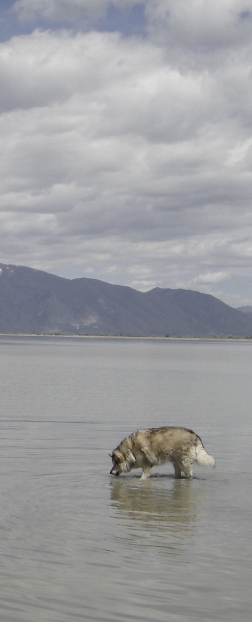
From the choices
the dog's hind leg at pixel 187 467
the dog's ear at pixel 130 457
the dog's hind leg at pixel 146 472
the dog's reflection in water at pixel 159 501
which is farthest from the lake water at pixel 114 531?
the dog's ear at pixel 130 457

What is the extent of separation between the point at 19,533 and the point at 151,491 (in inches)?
180

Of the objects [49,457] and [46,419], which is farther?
[46,419]

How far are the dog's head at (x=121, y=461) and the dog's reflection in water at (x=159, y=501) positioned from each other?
222 millimetres

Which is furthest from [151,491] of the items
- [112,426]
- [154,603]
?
[112,426]

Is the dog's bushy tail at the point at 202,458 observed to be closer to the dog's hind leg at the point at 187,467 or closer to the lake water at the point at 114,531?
the dog's hind leg at the point at 187,467

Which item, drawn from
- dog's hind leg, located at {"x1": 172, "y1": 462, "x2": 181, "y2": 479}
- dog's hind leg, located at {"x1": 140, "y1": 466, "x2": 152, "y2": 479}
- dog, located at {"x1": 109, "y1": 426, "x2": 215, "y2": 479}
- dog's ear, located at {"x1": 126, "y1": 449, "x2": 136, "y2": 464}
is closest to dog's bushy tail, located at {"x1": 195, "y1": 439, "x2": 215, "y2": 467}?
dog, located at {"x1": 109, "y1": 426, "x2": 215, "y2": 479}

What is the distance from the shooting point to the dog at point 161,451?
15.8 m

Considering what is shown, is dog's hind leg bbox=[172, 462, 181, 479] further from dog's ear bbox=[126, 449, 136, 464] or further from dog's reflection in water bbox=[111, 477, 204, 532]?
dog's ear bbox=[126, 449, 136, 464]

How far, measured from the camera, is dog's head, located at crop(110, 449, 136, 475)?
1603 cm

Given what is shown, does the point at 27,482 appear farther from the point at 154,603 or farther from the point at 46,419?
the point at 46,419

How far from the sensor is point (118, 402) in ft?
111

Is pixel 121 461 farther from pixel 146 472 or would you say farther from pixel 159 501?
pixel 159 501

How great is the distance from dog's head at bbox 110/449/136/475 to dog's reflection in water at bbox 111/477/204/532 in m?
0.22

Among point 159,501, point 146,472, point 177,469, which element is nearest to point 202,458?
point 177,469
